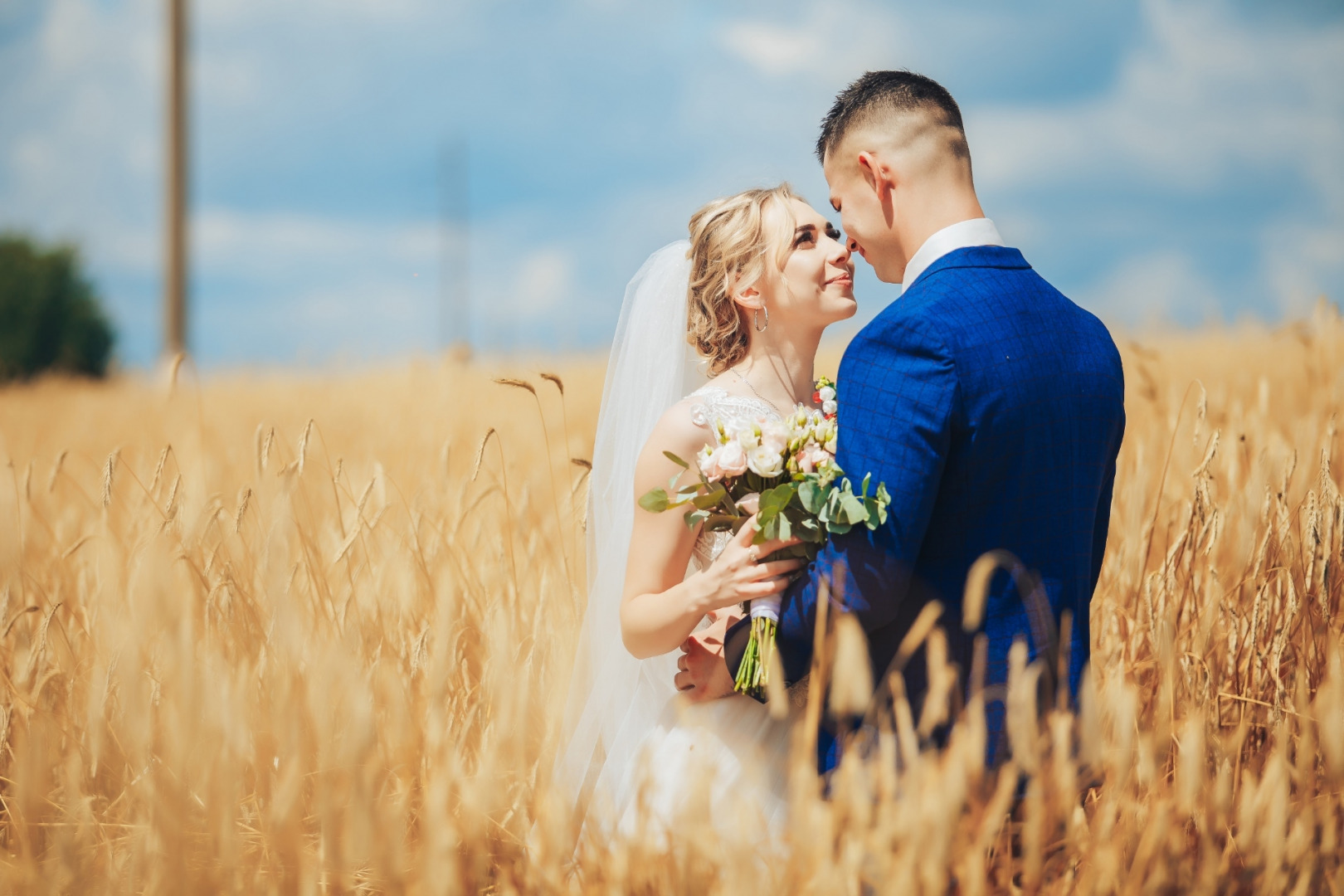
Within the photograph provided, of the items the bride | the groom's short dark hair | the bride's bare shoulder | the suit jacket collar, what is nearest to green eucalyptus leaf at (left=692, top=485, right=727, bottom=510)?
the bride

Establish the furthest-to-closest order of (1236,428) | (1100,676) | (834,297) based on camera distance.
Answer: (1236,428), (1100,676), (834,297)

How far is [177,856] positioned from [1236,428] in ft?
11.7

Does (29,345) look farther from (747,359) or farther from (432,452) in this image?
(747,359)

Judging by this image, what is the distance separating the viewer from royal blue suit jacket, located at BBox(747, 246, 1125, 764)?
168 centimetres

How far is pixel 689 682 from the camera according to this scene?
220 cm

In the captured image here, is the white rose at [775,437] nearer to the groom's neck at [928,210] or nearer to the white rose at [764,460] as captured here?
the white rose at [764,460]

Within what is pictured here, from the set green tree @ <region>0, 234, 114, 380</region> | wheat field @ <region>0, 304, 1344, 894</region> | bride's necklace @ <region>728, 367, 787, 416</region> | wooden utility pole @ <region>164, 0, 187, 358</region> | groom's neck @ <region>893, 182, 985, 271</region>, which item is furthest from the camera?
green tree @ <region>0, 234, 114, 380</region>

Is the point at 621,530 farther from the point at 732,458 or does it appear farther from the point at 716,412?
the point at 732,458

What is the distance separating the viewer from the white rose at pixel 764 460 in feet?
6.02

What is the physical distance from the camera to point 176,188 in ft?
30.3

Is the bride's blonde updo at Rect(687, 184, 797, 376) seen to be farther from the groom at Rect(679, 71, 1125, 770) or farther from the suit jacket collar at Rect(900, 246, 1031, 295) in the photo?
the suit jacket collar at Rect(900, 246, 1031, 295)

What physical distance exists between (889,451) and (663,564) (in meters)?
0.66

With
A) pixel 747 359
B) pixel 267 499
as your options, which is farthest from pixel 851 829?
pixel 267 499

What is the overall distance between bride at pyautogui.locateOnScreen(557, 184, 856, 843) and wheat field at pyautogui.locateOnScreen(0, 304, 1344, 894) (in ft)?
0.56
